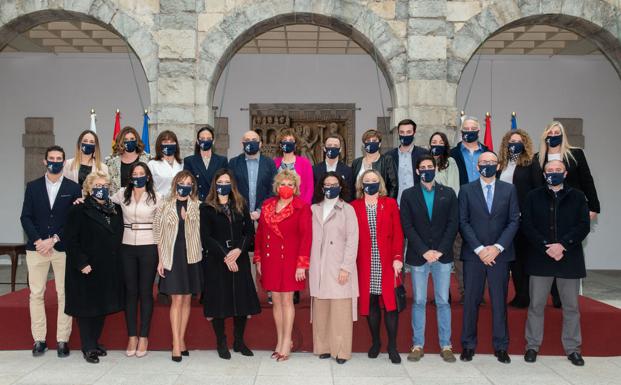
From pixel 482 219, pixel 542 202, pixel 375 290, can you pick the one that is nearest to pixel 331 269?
pixel 375 290

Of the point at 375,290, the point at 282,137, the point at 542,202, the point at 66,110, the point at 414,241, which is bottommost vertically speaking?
the point at 375,290

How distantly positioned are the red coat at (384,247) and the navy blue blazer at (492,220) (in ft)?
1.82

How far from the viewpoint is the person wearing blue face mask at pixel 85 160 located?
5.25 meters

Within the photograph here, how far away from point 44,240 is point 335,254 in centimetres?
238

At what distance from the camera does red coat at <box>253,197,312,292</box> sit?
4730mm

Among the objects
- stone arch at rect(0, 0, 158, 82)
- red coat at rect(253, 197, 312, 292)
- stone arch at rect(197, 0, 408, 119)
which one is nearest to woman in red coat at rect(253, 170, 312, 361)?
red coat at rect(253, 197, 312, 292)

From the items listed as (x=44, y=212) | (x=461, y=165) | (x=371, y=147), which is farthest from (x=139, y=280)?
(x=461, y=165)

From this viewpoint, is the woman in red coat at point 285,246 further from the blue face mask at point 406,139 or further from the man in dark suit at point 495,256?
the man in dark suit at point 495,256

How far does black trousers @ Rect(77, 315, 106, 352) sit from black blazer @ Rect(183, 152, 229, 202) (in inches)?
52.7

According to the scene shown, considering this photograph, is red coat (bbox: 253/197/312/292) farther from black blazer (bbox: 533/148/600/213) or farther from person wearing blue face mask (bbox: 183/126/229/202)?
black blazer (bbox: 533/148/600/213)

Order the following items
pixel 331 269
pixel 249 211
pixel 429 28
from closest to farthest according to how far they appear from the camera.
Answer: pixel 331 269, pixel 249 211, pixel 429 28

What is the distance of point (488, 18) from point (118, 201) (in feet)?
15.5

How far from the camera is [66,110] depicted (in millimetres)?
11398

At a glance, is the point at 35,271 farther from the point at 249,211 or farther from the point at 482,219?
the point at 482,219
